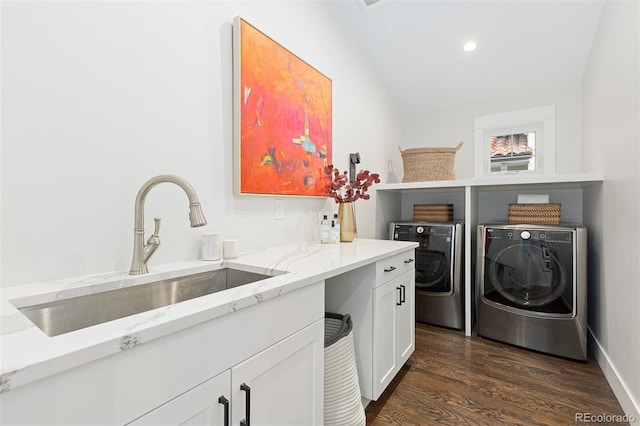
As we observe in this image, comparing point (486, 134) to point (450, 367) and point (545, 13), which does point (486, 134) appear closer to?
point (545, 13)

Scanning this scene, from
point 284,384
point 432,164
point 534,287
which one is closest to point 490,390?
point 534,287

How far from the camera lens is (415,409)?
1627mm

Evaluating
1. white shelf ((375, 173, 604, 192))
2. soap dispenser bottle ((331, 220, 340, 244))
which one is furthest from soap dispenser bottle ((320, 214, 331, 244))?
white shelf ((375, 173, 604, 192))

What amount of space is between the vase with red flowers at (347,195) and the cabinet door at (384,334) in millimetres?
516

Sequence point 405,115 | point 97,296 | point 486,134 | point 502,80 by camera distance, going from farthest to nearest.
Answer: point 405,115, point 486,134, point 502,80, point 97,296

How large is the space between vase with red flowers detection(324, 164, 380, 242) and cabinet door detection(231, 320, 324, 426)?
1038mm

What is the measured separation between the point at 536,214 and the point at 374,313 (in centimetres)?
187

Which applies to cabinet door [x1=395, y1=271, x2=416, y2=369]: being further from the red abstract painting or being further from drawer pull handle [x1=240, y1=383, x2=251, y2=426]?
drawer pull handle [x1=240, y1=383, x2=251, y2=426]

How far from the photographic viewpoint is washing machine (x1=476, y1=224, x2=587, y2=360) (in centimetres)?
212

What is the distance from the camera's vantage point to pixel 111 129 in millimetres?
1115

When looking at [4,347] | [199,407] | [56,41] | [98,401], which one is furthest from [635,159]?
[56,41]

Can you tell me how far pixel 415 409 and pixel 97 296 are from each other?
158cm

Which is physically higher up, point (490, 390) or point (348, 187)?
point (348, 187)

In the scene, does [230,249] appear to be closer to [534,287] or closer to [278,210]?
[278,210]
